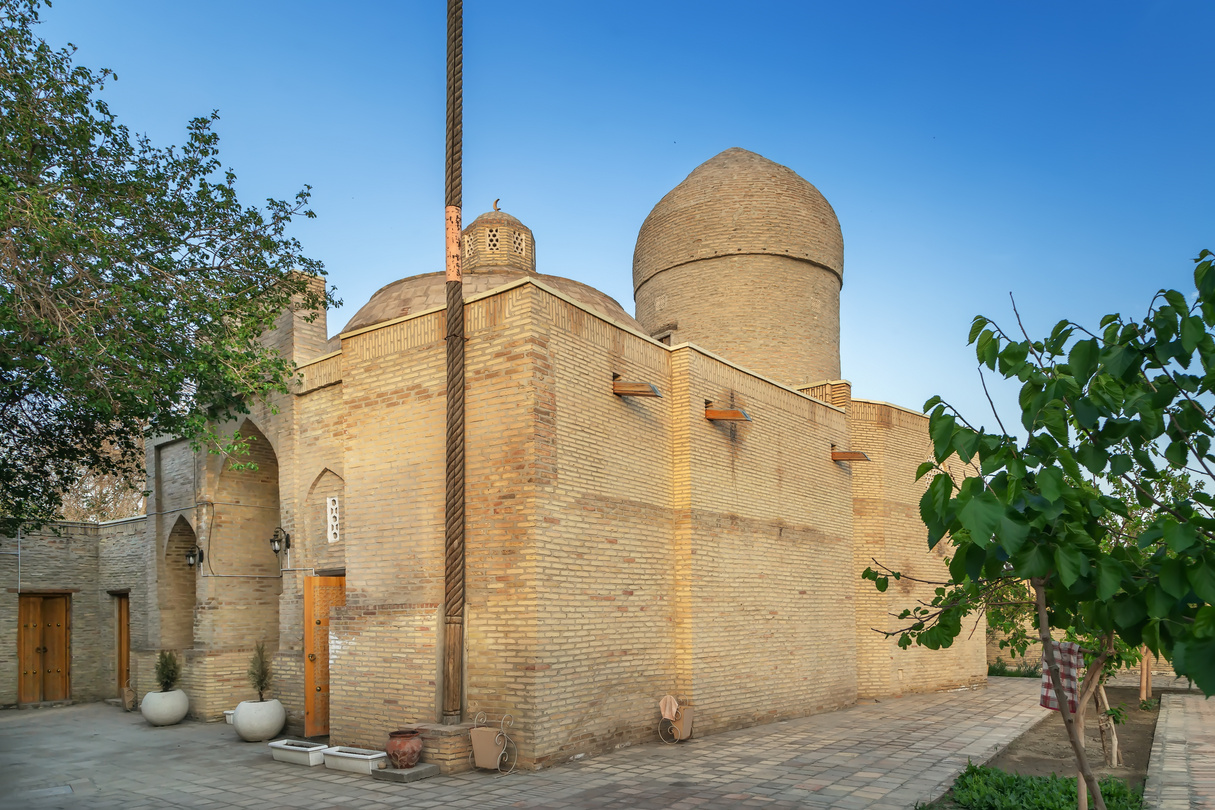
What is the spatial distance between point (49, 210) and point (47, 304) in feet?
3.04

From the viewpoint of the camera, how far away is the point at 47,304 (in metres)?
9.31

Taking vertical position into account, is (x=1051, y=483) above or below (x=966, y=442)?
below

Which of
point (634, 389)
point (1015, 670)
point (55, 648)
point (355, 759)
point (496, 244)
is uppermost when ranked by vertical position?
point (496, 244)

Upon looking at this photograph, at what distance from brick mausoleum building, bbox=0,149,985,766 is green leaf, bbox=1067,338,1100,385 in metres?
6.60

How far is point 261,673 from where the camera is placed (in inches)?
478

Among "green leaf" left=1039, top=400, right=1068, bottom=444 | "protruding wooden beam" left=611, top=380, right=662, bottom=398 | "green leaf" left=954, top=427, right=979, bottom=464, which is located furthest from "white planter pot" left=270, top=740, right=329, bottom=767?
"green leaf" left=1039, top=400, right=1068, bottom=444

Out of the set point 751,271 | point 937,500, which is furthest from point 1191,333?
point 751,271

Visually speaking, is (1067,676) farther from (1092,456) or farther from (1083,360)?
(1083,360)

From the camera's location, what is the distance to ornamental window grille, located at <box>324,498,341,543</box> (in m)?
11.8

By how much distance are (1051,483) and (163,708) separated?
13230 mm

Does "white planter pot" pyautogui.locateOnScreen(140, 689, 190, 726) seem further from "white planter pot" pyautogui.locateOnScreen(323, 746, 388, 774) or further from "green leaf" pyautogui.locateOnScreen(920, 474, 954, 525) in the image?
"green leaf" pyautogui.locateOnScreen(920, 474, 954, 525)

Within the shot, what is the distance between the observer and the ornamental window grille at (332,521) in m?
11.8

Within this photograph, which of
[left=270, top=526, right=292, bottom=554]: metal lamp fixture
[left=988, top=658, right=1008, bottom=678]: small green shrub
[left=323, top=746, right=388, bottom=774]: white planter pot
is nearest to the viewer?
[left=323, top=746, right=388, bottom=774]: white planter pot

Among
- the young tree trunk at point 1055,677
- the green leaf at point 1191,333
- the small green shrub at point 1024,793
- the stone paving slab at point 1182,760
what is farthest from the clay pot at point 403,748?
the green leaf at point 1191,333
